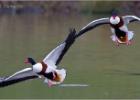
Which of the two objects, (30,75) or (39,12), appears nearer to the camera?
(30,75)

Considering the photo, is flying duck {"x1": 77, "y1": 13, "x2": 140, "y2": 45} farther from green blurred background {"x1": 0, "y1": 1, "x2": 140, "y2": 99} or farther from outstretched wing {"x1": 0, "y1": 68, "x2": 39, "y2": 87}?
green blurred background {"x1": 0, "y1": 1, "x2": 140, "y2": 99}

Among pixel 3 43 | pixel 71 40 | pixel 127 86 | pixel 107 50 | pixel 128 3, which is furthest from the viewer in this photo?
pixel 128 3

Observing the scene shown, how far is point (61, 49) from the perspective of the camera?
243cm

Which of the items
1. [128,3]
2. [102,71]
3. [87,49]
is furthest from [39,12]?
[102,71]

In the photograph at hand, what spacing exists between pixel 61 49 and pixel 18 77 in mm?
169

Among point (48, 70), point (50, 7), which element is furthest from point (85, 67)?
point (50, 7)

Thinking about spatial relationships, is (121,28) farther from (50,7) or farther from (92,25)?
(50,7)

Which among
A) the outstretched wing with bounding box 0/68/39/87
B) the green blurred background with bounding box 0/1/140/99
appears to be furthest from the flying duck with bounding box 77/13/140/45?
the green blurred background with bounding box 0/1/140/99

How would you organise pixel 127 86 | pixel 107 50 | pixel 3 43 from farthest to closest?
1. pixel 3 43
2. pixel 107 50
3. pixel 127 86

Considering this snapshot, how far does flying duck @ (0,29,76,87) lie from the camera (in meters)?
2.39

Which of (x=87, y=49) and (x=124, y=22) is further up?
(x=124, y=22)

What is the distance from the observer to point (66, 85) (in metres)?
4.18

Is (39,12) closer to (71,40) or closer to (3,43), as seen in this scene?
(3,43)

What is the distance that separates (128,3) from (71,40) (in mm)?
10912
